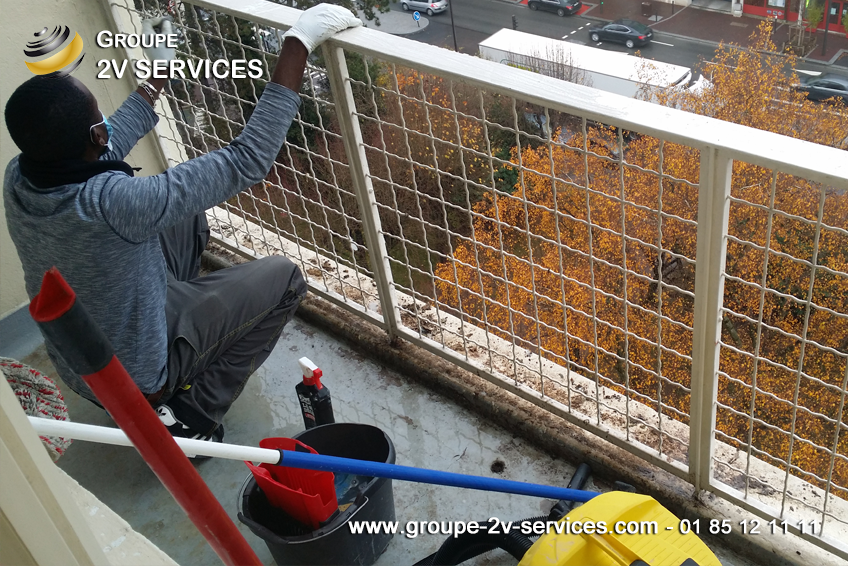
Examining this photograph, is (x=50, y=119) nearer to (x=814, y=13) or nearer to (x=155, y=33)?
(x=155, y=33)

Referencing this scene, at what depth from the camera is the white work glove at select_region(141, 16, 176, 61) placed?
106 inches

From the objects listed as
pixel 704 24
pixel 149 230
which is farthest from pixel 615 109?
pixel 704 24

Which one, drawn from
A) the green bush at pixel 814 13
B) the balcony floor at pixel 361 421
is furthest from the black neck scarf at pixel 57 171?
the green bush at pixel 814 13

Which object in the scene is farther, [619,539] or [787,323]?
[787,323]

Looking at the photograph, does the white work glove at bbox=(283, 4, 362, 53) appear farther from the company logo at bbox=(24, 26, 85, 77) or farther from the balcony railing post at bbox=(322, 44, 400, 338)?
the company logo at bbox=(24, 26, 85, 77)

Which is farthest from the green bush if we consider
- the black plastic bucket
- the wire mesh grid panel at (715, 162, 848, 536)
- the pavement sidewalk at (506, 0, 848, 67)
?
the black plastic bucket

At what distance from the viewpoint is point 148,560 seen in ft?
4.25

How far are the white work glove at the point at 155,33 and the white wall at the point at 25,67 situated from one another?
10.9 inches

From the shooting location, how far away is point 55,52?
283cm

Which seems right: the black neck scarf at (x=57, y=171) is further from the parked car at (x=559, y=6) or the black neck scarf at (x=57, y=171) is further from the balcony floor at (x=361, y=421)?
the parked car at (x=559, y=6)

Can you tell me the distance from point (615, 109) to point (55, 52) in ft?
6.88

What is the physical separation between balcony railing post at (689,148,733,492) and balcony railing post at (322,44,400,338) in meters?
0.99

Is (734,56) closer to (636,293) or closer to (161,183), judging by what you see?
(636,293)

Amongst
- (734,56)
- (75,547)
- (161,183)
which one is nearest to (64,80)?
(161,183)
